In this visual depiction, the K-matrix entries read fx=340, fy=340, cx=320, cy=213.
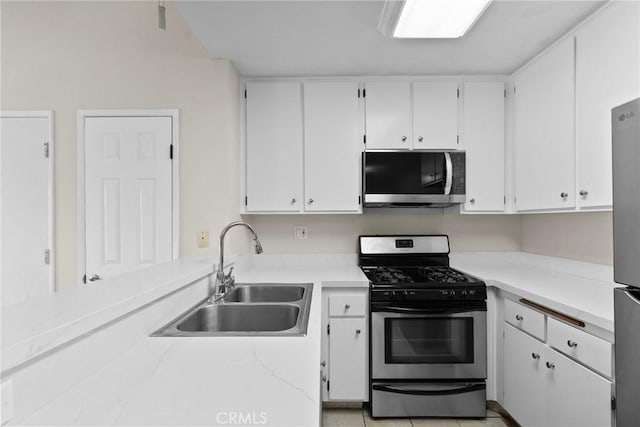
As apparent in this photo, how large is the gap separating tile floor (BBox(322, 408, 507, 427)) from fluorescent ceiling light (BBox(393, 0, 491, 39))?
2334 mm

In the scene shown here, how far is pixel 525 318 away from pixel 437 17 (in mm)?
1674

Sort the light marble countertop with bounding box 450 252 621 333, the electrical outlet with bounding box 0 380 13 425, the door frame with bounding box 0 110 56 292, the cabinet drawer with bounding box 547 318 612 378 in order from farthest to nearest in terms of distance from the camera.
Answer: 1. the door frame with bounding box 0 110 56 292
2. the light marble countertop with bounding box 450 252 621 333
3. the cabinet drawer with bounding box 547 318 612 378
4. the electrical outlet with bounding box 0 380 13 425

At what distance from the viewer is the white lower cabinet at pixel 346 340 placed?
87.9 inches

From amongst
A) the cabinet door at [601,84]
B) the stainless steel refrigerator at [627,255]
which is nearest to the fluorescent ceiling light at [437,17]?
the cabinet door at [601,84]

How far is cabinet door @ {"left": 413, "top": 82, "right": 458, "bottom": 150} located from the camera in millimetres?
2604

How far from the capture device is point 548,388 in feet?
5.53

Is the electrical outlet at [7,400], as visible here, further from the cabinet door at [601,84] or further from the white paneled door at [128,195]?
the cabinet door at [601,84]

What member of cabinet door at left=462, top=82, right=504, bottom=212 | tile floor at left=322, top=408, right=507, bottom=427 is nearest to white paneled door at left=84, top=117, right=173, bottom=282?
tile floor at left=322, top=408, right=507, bottom=427

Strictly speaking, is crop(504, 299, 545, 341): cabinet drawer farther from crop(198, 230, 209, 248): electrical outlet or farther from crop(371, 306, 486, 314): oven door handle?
crop(198, 230, 209, 248): electrical outlet

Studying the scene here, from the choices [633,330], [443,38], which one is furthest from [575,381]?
[443,38]

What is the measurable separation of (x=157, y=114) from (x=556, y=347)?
9.15ft

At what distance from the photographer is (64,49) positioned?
2535 millimetres

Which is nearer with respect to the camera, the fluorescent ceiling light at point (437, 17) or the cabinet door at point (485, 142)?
the fluorescent ceiling light at point (437, 17)

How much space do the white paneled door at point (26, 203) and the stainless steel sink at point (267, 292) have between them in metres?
1.60
